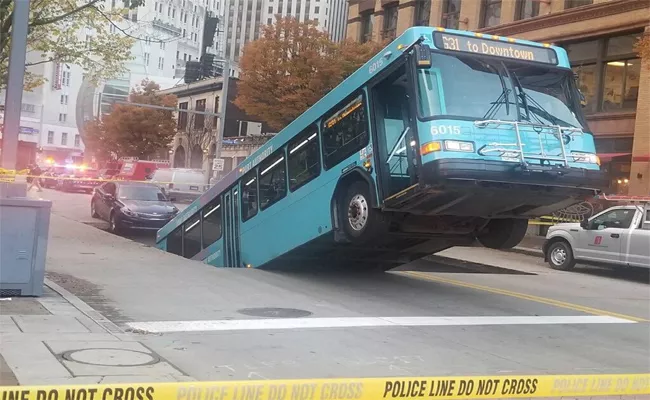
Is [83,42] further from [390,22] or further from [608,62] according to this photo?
[390,22]

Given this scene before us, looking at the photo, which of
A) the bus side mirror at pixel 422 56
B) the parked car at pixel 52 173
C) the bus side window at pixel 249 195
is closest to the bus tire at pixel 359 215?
the bus side mirror at pixel 422 56

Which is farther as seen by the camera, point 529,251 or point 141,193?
point 141,193

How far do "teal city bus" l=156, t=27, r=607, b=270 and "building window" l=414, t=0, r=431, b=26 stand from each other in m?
23.6

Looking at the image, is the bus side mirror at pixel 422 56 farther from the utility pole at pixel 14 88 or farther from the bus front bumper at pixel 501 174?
the utility pole at pixel 14 88

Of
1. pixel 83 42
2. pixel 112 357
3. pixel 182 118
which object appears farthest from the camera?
pixel 182 118

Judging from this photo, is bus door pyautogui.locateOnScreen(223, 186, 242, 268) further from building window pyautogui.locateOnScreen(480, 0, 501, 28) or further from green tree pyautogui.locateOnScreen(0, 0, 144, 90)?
building window pyautogui.locateOnScreen(480, 0, 501, 28)

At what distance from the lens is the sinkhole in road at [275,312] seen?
9078 mm

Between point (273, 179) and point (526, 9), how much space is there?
2041 centimetres

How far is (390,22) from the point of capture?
37.3m

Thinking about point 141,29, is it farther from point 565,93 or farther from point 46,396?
point 46,396

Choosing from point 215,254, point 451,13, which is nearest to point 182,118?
point 451,13

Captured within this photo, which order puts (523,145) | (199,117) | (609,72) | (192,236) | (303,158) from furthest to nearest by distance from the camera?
(199,117) < (609,72) < (192,236) < (303,158) < (523,145)

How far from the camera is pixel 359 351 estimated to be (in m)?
7.35

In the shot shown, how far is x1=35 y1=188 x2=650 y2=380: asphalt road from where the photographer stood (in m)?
6.98
